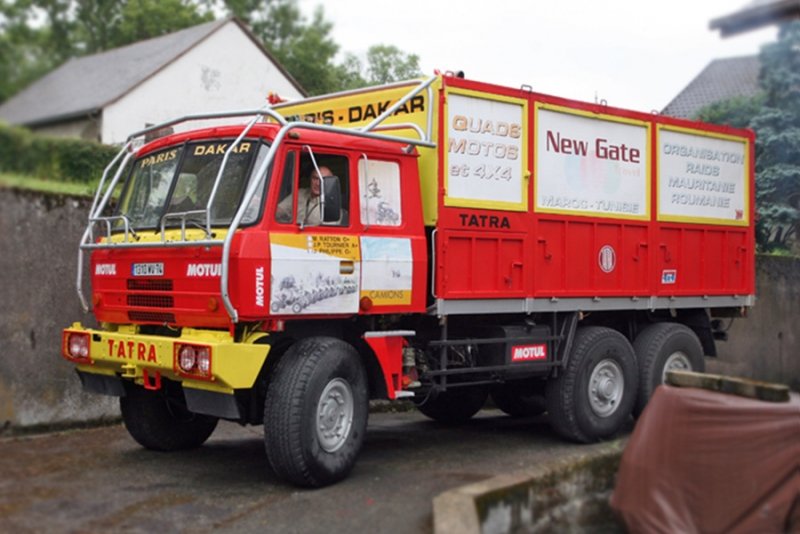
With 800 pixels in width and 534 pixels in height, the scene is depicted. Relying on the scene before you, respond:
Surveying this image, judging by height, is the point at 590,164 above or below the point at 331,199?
above

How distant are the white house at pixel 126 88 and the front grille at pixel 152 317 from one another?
1323 mm

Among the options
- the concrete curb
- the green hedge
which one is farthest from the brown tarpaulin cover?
the green hedge

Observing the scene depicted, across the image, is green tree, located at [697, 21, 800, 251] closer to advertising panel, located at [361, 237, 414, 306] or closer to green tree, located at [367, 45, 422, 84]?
green tree, located at [367, 45, 422, 84]

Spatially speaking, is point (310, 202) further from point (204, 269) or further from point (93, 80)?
point (93, 80)

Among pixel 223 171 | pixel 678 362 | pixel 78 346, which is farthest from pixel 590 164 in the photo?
pixel 78 346

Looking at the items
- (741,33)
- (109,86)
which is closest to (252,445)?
(109,86)

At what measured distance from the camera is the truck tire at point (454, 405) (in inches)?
379

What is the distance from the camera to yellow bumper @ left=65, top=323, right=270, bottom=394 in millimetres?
6027

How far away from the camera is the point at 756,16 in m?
4.11

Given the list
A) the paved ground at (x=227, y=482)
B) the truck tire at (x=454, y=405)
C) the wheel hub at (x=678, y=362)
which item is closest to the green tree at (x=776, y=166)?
the wheel hub at (x=678, y=362)

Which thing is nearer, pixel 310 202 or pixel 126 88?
pixel 126 88

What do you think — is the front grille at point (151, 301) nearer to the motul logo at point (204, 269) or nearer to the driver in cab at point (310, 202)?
the motul logo at point (204, 269)

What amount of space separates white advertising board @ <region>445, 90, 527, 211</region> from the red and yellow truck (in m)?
0.02

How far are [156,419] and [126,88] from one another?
10.6ft
